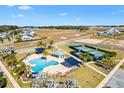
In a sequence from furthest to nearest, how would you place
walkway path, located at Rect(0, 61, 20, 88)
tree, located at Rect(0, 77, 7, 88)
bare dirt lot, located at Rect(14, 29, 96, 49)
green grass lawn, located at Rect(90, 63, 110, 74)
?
1. bare dirt lot, located at Rect(14, 29, 96, 49)
2. green grass lawn, located at Rect(90, 63, 110, 74)
3. walkway path, located at Rect(0, 61, 20, 88)
4. tree, located at Rect(0, 77, 7, 88)

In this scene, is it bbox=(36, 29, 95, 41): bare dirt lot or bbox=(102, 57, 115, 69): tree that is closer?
bbox=(102, 57, 115, 69): tree

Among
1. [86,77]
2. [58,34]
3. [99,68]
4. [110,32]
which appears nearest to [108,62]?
[99,68]

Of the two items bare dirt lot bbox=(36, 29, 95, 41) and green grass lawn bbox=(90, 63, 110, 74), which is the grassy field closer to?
green grass lawn bbox=(90, 63, 110, 74)

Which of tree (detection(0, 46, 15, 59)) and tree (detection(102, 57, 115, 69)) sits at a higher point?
tree (detection(0, 46, 15, 59))

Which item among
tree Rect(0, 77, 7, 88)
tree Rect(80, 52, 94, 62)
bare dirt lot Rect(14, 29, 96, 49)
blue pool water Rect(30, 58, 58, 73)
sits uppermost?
bare dirt lot Rect(14, 29, 96, 49)

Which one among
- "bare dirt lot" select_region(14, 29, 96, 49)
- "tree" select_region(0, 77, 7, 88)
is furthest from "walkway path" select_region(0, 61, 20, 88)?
"bare dirt lot" select_region(14, 29, 96, 49)

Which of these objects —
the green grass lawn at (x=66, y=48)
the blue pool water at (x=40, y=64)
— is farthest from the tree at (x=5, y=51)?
the green grass lawn at (x=66, y=48)

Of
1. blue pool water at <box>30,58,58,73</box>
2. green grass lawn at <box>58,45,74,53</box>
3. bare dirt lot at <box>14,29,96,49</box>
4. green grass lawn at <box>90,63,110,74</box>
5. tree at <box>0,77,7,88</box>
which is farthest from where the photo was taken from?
green grass lawn at <box>58,45,74,53</box>

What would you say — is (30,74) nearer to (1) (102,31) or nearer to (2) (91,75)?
(2) (91,75)
